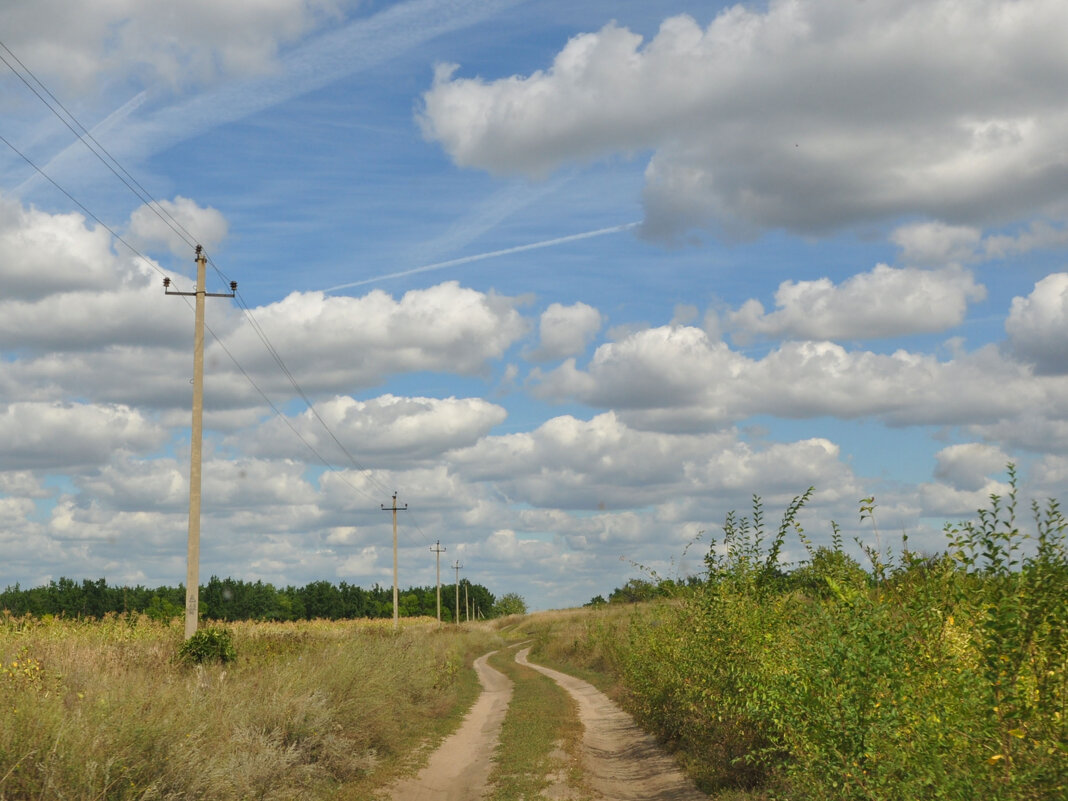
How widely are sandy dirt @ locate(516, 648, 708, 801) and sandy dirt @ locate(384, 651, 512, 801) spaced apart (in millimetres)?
2025

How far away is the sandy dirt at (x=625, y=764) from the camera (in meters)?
14.1

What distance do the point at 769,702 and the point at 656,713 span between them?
11.3 meters

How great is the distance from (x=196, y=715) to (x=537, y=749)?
893 centimetres

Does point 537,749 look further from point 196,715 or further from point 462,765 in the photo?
point 196,715

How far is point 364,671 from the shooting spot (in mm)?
18016

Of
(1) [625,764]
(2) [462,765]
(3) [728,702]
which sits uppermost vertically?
(3) [728,702]

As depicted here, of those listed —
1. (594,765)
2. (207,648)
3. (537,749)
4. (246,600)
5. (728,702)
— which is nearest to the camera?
(728,702)

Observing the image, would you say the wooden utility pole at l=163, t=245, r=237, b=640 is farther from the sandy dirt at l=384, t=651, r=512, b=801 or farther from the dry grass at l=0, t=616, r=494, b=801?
the sandy dirt at l=384, t=651, r=512, b=801

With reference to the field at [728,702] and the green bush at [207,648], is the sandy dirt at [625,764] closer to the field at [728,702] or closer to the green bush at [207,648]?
the field at [728,702]

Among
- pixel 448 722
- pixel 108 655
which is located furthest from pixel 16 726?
pixel 448 722

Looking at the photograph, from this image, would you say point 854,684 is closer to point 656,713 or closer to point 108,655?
point 656,713

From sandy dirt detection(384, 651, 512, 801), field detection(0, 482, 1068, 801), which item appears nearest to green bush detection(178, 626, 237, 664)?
field detection(0, 482, 1068, 801)

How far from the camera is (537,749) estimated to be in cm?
1800

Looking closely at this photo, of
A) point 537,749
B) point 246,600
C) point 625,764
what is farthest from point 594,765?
point 246,600
